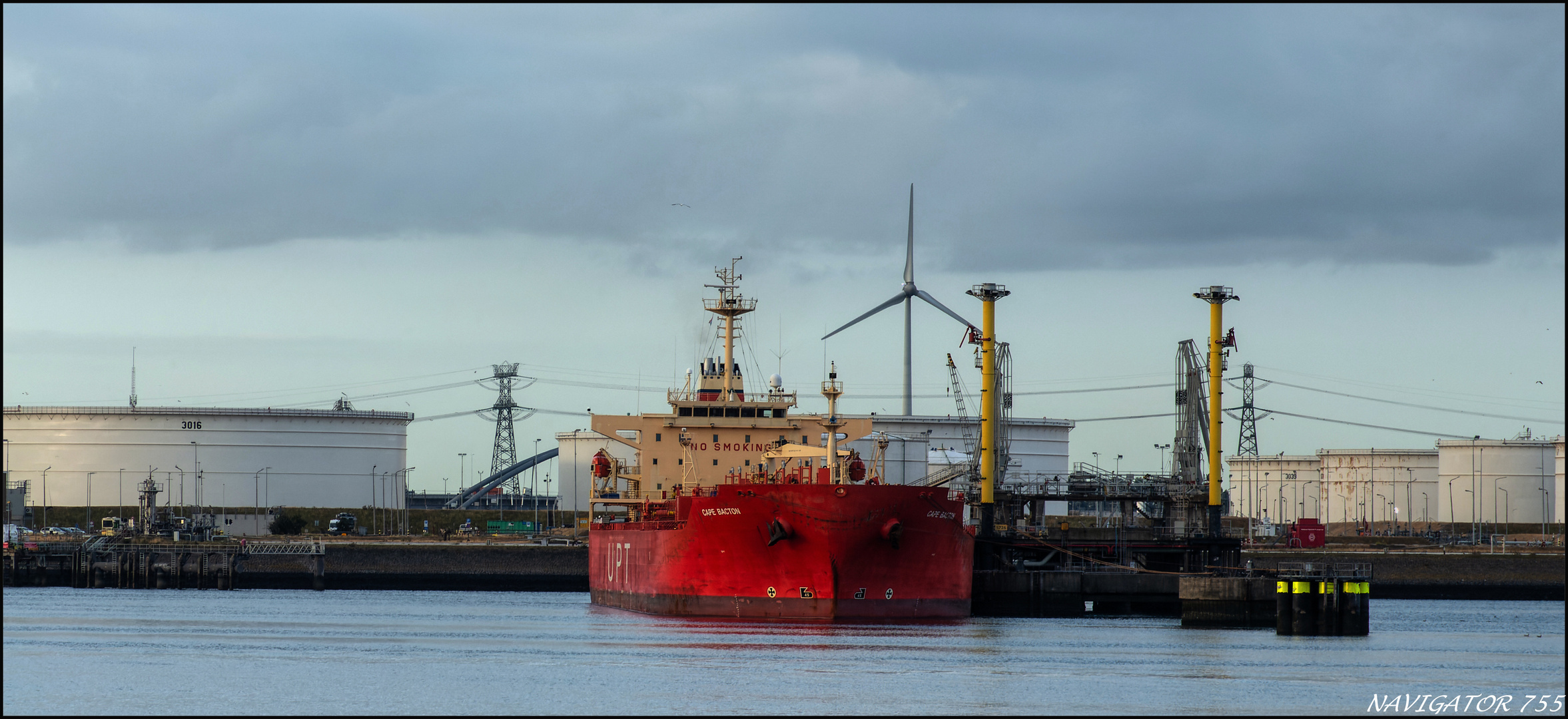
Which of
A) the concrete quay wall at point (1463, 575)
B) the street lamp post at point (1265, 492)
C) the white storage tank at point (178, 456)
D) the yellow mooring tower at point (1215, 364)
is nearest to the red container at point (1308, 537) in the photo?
the concrete quay wall at point (1463, 575)

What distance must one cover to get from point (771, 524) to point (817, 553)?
1.76m

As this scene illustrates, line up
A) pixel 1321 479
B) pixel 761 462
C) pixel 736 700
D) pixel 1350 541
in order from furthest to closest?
pixel 1321 479 < pixel 1350 541 < pixel 761 462 < pixel 736 700

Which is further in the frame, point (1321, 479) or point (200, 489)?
point (1321, 479)

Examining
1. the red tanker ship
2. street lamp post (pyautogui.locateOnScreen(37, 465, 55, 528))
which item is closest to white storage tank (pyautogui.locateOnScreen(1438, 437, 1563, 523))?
the red tanker ship

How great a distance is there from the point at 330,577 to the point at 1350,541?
226ft

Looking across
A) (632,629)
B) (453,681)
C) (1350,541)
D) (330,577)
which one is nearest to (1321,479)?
(1350,541)

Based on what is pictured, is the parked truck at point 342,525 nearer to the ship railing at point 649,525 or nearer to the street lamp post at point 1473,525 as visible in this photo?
the ship railing at point 649,525

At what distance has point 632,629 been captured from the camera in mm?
59312

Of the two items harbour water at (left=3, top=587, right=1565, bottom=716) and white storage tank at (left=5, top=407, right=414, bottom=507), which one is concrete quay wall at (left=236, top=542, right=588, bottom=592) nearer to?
harbour water at (left=3, top=587, right=1565, bottom=716)

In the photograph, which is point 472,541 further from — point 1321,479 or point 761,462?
point 1321,479

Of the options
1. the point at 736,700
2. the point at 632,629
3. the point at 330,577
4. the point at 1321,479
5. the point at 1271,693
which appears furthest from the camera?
the point at 1321,479

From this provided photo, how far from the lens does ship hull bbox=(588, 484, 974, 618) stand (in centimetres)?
5750

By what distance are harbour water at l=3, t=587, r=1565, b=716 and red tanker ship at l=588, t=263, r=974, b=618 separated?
1.34m

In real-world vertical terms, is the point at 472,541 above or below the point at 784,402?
below
